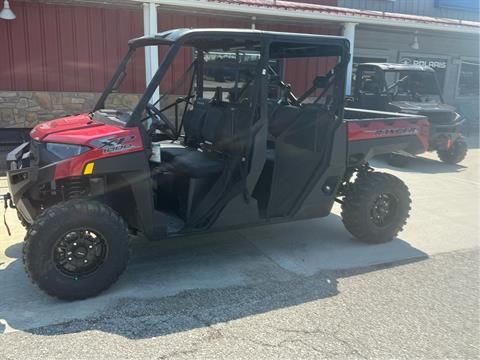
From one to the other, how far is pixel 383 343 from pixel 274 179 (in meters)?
1.89

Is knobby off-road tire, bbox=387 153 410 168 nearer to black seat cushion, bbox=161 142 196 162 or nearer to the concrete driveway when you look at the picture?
the concrete driveway

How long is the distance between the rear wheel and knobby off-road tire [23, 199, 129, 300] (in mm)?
7059

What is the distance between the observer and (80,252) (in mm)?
3426

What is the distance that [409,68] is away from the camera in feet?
32.1

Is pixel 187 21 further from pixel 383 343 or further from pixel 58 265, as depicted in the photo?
pixel 383 343

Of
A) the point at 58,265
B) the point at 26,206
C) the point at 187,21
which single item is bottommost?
the point at 58,265

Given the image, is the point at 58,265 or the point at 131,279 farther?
the point at 131,279

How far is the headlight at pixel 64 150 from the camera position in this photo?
335 cm

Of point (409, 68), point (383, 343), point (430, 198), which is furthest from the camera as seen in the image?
point (409, 68)

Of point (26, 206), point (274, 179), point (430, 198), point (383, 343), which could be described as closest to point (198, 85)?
point (274, 179)

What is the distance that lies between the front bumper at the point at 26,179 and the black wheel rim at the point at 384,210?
314 centimetres

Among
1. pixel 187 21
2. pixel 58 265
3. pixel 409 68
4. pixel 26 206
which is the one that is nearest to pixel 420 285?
pixel 58 265

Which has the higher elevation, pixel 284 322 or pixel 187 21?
pixel 187 21

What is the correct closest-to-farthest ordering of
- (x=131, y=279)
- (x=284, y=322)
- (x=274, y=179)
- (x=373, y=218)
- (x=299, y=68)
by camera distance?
1. (x=284, y=322)
2. (x=131, y=279)
3. (x=274, y=179)
4. (x=373, y=218)
5. (x=299, y=68)
